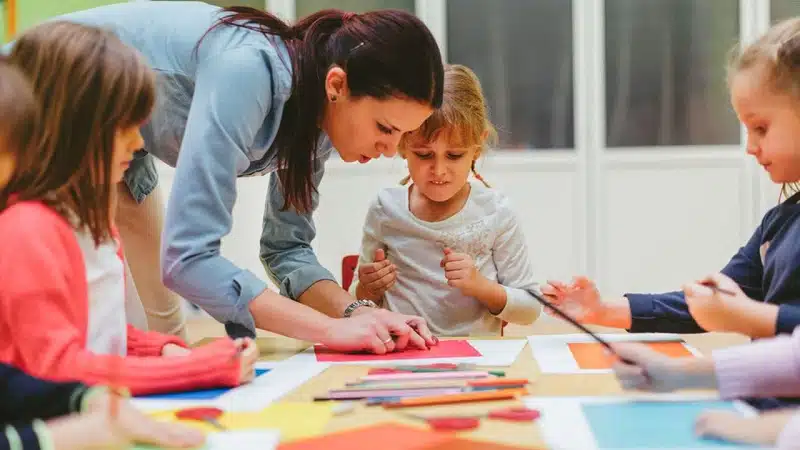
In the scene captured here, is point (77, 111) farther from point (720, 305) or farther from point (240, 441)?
point (720, 305)

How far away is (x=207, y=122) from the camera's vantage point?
51.7 inches

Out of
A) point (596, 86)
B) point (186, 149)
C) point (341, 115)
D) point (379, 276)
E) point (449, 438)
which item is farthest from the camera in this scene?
point (596, 86)

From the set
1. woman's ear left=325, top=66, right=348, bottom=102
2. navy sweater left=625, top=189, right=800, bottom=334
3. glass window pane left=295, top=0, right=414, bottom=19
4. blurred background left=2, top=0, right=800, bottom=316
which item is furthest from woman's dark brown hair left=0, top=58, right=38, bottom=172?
glass window pane left=295, top=0, right=414, bottom=19

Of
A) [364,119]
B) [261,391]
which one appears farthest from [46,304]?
[364,119]

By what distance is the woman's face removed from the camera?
144 centimetres

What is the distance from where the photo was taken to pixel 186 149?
1.32 m

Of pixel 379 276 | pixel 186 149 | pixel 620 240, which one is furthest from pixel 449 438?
pixel 620 240

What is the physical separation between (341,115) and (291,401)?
627 millimetres

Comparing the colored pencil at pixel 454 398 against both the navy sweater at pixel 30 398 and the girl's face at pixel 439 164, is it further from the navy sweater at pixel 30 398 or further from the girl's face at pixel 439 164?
the girl's face at pixel 439 164

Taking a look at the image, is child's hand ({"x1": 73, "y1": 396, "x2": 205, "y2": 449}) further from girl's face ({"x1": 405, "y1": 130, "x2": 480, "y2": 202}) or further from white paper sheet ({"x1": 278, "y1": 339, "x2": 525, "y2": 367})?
girl's face ({"x1": 405, "y1": 130, "x2": 480, "y2": 202})

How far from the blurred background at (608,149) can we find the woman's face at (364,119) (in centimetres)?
256

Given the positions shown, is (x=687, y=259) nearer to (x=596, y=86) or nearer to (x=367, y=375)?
(x=596, y=86)

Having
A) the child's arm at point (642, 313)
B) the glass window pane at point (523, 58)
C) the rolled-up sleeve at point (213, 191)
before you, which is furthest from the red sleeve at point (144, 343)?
the glass window pane at point (523, 58)

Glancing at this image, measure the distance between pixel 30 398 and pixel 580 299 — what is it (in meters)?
0.95
